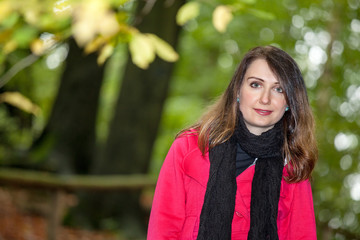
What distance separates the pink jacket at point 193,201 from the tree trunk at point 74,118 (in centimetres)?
509

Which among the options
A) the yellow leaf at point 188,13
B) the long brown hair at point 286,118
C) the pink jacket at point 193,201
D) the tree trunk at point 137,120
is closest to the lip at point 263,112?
the long brown hair at point 286,118

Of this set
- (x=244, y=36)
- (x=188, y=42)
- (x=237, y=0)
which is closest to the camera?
(x=237, y=0)

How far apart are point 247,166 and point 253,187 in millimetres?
136

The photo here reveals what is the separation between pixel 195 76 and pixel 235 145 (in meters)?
12.2

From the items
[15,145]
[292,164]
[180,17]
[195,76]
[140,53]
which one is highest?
[195,76]

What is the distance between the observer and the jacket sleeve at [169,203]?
2.10 m

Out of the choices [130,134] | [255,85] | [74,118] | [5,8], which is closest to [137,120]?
[130,134]

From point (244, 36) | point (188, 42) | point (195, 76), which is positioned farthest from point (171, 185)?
point (195, 76)

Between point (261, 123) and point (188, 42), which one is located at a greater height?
point (188, 42)

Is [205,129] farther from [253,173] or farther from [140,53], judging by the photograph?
[140,53]

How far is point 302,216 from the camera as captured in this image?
2.29 meters

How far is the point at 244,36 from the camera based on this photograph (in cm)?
904

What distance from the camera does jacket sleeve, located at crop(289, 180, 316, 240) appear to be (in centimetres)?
227

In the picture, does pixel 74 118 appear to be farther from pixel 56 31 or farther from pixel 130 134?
pixel 56 31
